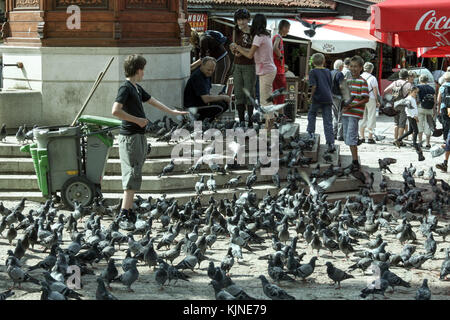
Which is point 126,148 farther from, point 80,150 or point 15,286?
point 15,286

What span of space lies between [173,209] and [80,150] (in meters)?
1.57

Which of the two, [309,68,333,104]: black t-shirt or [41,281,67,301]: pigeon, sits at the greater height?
[309,68,333,104]: black t-shirt

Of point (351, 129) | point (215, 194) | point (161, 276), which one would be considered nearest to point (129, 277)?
point (161, 276)

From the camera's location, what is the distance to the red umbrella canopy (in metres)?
8.82

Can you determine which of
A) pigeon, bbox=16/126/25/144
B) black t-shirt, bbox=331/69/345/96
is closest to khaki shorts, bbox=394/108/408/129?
black t-shirt, bbox=331/69/345/96

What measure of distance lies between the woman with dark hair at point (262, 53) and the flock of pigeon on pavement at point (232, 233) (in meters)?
0.83

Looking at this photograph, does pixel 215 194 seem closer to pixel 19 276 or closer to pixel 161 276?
pixel 161 276

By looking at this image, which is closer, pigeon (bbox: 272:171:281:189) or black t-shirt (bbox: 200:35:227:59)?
pigeon (bbox: 272:171:281:189)

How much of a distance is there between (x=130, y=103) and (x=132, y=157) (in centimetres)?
64

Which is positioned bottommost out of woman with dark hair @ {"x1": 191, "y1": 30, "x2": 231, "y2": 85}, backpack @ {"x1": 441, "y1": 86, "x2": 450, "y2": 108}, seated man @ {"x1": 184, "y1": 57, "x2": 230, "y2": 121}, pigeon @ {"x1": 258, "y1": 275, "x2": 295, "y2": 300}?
pigeon @ {"x1": 258, "y1": 275, "x2": 295, "y2": 300}

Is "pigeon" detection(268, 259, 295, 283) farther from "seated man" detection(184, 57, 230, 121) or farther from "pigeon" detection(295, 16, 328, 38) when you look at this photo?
"pigeon" detection(295, 16, 328, 38)

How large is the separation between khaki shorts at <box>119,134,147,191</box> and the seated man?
10.3 feet

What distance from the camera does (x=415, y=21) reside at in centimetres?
891

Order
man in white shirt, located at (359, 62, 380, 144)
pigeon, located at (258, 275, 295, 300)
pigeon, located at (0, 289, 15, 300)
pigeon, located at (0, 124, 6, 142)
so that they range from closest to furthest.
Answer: pigeon, located at (0, 289, 15, 300) < pigeon, located at (258, 275, 295, 300) < pigeon, located at (0, 124, 6, 142) < man in white shirt, located at (359, 62, 380, 144)
